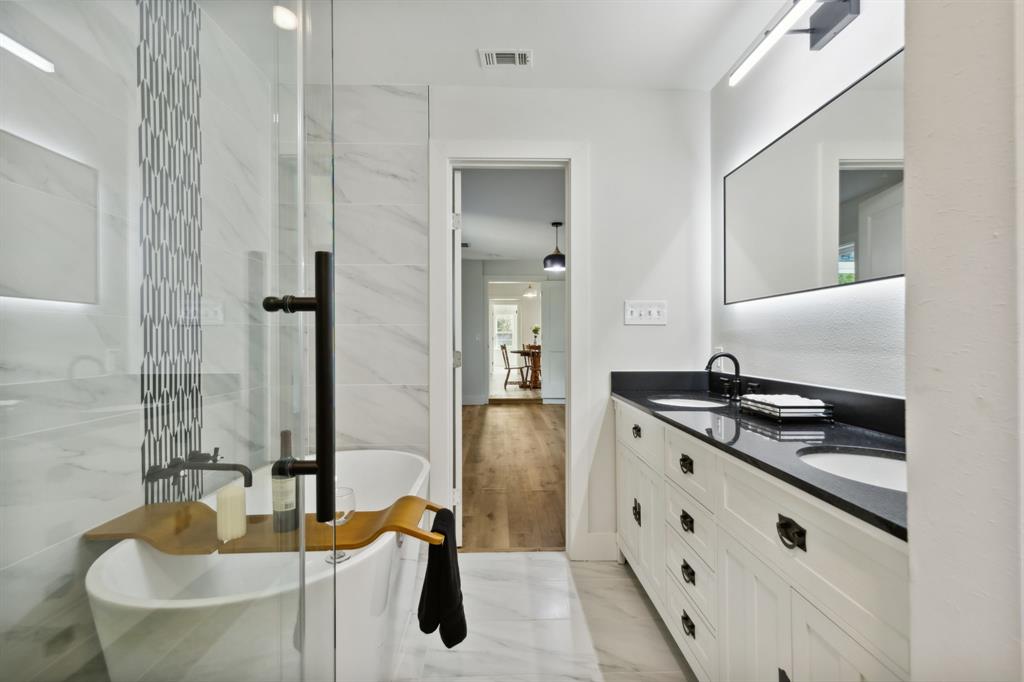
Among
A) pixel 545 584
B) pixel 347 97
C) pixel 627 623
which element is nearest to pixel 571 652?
pixel 627 623

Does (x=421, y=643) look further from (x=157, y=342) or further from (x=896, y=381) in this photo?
(x=896, y=381)

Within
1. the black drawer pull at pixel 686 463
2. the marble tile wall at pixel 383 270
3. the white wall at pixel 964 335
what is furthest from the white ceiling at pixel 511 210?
the white wall at pixel 964 335

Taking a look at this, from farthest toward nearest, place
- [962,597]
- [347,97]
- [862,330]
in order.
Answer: [347,97] → [862,330] → [962,597]

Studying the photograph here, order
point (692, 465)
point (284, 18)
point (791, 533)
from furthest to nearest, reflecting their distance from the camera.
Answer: point (692, 465)
point (791, 533)
point (284, 18)

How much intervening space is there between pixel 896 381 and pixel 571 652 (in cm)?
136

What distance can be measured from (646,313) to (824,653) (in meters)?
1.65

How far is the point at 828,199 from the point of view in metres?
1.55

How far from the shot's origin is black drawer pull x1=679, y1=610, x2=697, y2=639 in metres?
1.34

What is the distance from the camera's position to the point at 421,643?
1.63m

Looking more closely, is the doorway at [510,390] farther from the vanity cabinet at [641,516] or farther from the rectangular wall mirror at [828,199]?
the rectangular wall mirror at [828,199]

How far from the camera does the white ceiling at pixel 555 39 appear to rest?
67.5 inches

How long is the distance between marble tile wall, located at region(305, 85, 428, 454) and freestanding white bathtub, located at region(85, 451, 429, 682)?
1178 millimetres

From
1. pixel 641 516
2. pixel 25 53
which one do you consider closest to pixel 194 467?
pixel 25 53

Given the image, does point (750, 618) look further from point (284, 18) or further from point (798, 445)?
point (284, 18)
